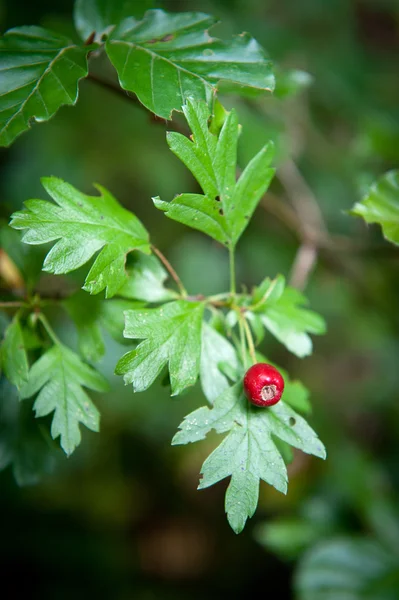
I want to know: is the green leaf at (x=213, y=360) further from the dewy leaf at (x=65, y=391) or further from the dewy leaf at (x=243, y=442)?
the dewy leaf at (x=65, y=391)

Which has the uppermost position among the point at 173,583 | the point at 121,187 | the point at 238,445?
the point at 238,445

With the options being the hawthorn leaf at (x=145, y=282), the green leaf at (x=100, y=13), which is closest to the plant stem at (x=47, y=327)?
the hawthorn leaf at (x=145, y=282)

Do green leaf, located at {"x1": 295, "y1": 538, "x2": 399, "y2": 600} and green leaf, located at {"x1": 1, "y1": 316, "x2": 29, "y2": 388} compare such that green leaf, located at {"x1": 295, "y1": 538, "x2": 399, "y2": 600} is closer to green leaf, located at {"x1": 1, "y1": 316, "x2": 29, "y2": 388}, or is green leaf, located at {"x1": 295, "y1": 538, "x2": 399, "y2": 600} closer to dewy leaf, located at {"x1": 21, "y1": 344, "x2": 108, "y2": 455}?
dewy leaf, located at {"x1": 21, "y1": 344, "x2": 108, "y2": 455}

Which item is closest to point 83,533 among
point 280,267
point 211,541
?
point 211,541

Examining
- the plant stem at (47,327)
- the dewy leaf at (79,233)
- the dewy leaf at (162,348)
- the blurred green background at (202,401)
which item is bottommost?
the blurred green background at (202,401)

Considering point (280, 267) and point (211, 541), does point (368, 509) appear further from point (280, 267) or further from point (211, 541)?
point (280, 267)
